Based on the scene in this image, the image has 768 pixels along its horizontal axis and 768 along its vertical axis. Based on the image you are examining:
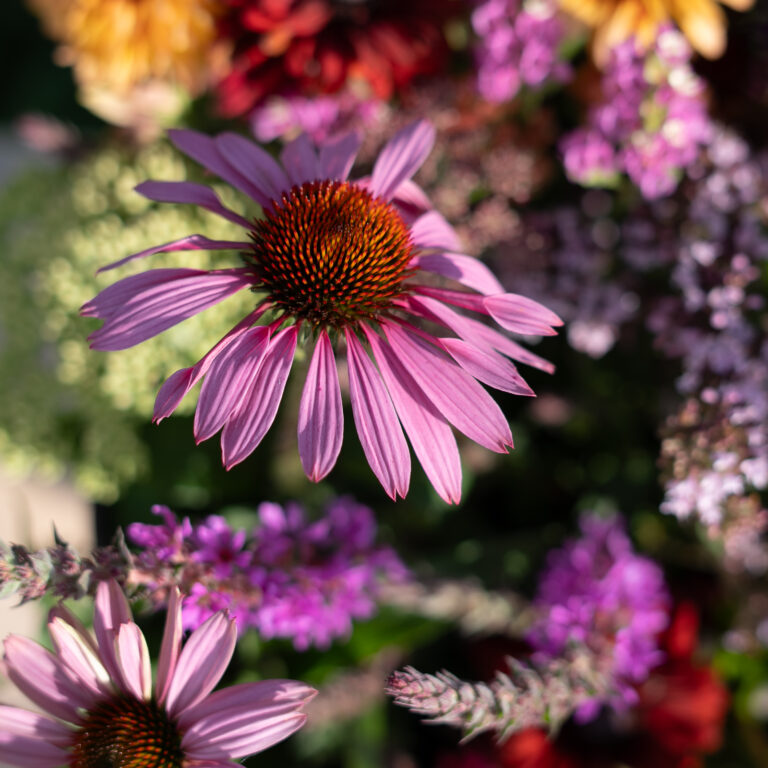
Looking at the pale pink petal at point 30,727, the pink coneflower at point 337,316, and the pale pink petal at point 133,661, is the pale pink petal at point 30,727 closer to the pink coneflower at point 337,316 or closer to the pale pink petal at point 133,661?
the pale pink petal at point 133,661

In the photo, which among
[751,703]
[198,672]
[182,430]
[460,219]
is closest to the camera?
[198,672]

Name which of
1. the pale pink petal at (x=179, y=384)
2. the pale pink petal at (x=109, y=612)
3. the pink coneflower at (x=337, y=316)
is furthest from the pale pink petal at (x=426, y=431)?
the pale pink petal at (x=109, y=612)

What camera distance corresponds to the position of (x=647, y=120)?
0.79 m

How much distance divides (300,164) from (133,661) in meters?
0.45

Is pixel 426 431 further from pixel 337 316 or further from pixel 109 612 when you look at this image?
pixel 109 612

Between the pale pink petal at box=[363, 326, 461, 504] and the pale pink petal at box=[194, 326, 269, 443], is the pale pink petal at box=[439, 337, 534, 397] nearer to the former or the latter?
the pale pink petal at box=[363, 326, 461, 504]

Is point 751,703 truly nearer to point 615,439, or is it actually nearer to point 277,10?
point 615,439

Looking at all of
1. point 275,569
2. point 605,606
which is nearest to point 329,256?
point 275,569

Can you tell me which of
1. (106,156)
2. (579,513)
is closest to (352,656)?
(579,513)

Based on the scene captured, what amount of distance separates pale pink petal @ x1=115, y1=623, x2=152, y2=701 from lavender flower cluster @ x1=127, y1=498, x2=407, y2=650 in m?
0.03

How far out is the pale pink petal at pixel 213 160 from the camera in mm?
623

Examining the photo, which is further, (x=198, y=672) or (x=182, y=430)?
(x=182, y=430)

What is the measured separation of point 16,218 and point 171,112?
306 millimetres

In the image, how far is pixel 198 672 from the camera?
51cm
